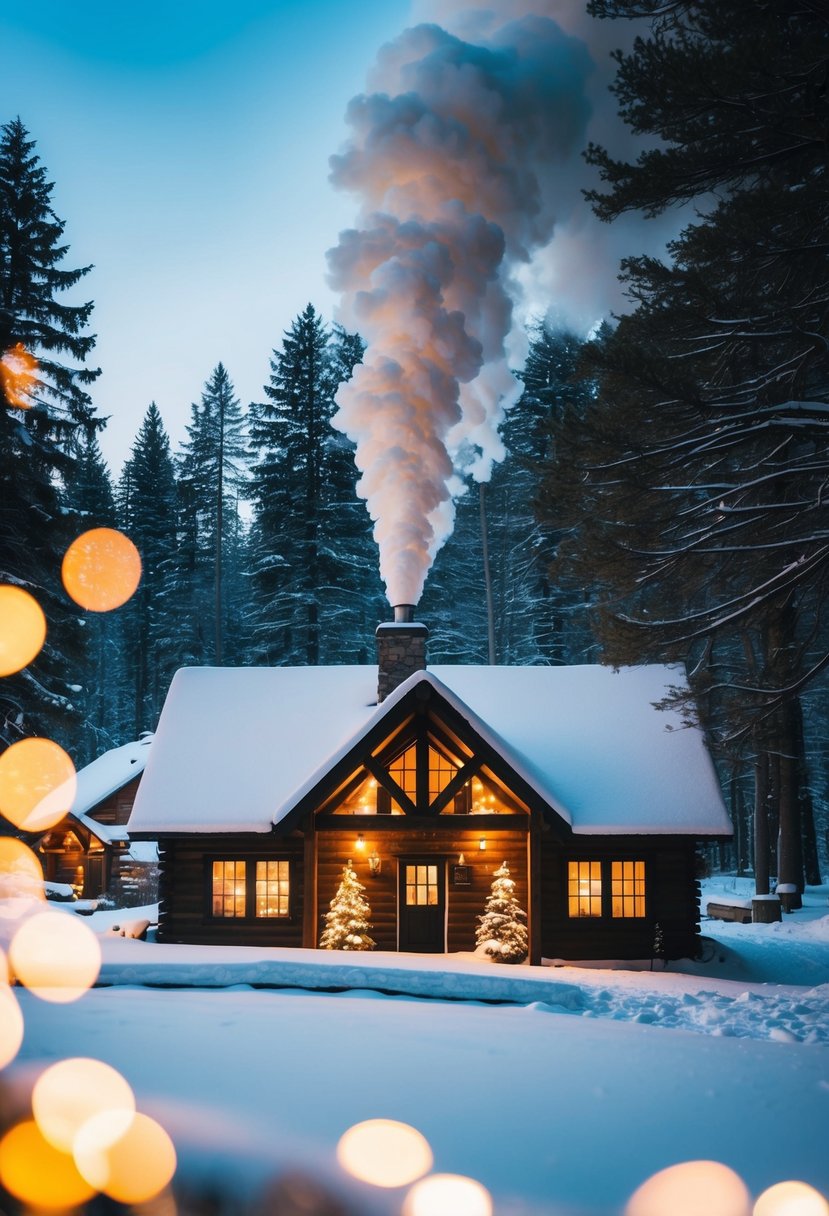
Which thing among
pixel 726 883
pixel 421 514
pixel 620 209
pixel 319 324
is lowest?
pixel 726 883

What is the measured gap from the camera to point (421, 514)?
18.5 m

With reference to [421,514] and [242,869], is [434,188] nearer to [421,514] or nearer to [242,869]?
[421,514]

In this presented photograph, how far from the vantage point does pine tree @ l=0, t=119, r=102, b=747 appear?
2138 centimetres

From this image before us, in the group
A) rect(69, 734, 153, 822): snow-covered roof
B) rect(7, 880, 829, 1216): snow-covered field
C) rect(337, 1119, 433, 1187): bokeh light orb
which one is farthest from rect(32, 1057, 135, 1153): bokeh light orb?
rect(69, 734, 153, 822): snow-covered roof

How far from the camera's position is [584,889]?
1745 centimetres

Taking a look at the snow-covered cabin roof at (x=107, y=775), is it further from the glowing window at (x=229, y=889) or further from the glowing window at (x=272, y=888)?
the glowing window at (x=272, y=888)

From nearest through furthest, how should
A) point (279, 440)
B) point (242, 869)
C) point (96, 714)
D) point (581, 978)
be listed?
point (581, 978) < point (242, 869) < point (279, 440) < point (96, 714)

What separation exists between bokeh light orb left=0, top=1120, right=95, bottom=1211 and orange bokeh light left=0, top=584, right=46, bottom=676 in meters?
15.8

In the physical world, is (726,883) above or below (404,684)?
below

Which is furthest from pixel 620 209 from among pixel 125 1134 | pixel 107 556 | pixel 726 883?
pixel 107 556

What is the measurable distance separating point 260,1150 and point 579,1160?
2069mm

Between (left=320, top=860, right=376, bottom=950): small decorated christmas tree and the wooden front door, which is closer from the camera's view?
(left=320, top=860, right=376, bottom=950): small decorated christmas tree

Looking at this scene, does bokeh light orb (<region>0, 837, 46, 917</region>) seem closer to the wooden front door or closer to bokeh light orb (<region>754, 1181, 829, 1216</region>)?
the wooden front door

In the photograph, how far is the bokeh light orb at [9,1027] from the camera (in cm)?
750
